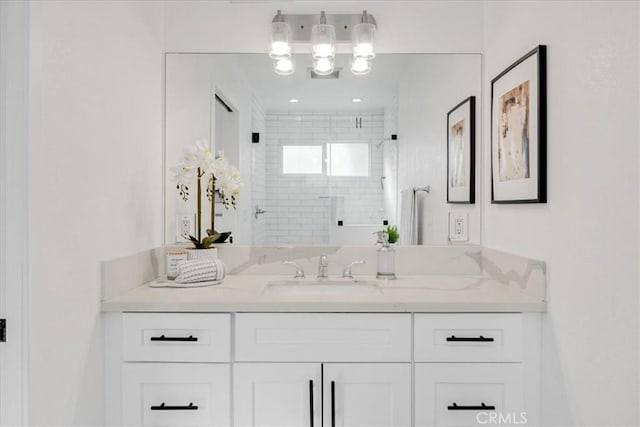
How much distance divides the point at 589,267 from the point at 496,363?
1.63 ft

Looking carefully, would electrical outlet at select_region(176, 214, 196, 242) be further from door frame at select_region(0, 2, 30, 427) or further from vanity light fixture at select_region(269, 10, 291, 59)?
door frame at select_region(0, 2, 30, 427)

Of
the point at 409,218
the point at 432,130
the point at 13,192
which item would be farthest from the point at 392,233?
the point at 13,192

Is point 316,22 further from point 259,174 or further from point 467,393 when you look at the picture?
point 467,393

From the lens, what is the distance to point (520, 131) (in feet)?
5.48

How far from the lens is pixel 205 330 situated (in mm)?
1572

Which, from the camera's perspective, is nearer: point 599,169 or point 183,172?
point 599,169

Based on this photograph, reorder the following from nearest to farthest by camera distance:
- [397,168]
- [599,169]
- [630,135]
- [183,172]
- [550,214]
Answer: [630,135], [599,169], [550,214], [183,172], [397,168]

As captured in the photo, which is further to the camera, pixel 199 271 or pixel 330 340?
pixel 199 271

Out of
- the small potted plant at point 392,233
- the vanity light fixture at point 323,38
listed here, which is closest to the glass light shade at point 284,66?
the vanity light fixture at point 323,38

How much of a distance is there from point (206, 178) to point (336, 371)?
3.58 ft

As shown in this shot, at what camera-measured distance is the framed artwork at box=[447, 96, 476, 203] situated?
2105mm

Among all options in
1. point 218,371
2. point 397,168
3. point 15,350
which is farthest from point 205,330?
point 397,168

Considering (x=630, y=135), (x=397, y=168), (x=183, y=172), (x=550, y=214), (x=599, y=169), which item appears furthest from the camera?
(x=397, y=168)

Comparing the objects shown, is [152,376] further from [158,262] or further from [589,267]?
[589,267]
